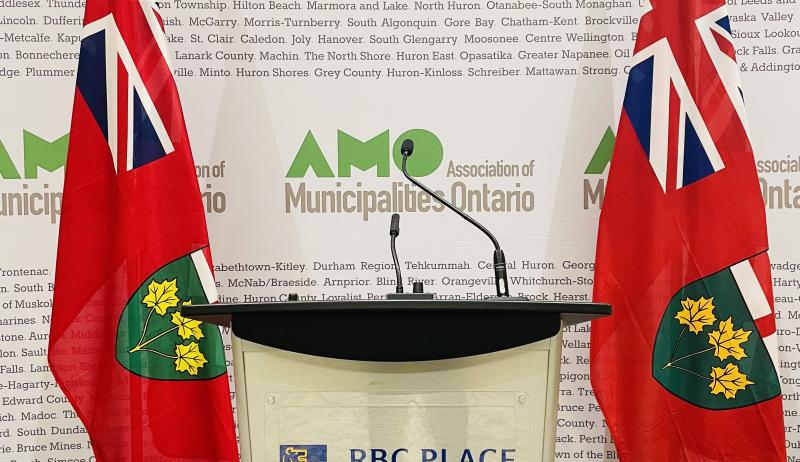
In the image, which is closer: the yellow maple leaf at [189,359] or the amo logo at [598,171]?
the yellow maple leaf at [189,359]

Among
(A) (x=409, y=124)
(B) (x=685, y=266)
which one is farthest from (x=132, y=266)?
(B) (x=685, y=266)

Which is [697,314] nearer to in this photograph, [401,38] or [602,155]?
[602,155]

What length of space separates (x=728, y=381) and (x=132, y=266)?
1853mm

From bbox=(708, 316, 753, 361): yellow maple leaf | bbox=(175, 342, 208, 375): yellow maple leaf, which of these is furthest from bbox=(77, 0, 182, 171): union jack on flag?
bbox=(708, 316, 753, 361): yellow maple leaf

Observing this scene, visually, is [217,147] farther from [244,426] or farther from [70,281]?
[244,426]

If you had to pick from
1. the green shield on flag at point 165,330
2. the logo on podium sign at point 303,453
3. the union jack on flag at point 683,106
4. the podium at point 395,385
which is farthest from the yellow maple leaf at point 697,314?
the green shield on flag at point 165,330

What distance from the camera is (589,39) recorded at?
2688 millimetres

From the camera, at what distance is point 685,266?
234 cm

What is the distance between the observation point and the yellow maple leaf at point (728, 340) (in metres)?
2.27

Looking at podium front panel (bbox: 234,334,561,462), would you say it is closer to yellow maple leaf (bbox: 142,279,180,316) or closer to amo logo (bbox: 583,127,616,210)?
yellow maple leaf (bbox: 142,279,180,316)

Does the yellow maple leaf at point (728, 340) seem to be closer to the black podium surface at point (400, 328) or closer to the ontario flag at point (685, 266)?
the ontario flag at point (685, 266)

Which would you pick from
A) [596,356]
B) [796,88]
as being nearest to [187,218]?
[596,356]

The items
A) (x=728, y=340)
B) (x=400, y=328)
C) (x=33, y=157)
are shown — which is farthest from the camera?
(x=33, y=157)

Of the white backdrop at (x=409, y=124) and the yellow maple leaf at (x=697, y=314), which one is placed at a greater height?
the white backdrop at (x=409, y=124)
